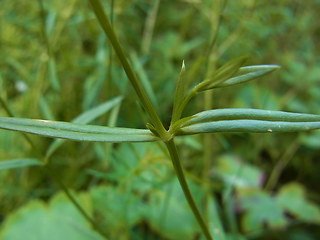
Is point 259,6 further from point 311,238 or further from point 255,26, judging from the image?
point 311,238

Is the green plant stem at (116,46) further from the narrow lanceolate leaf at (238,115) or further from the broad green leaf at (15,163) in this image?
the broad green leaf at (15,163)

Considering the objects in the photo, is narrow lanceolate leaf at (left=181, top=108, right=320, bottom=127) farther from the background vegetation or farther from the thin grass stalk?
the background vegetation

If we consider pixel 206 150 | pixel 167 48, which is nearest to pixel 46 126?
pixel 206 150

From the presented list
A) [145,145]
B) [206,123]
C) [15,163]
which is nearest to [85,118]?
[15,163]

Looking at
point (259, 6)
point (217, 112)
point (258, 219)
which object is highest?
point (217, 112)

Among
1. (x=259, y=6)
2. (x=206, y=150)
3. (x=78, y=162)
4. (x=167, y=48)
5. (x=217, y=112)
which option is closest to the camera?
(x=217, y=112)

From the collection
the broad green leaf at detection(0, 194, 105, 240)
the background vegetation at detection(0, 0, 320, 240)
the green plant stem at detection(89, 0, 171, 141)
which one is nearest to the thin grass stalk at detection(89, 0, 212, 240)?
the green plant stem at detection(89, 0, 171, 141)

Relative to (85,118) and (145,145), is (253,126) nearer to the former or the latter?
(85,118)
